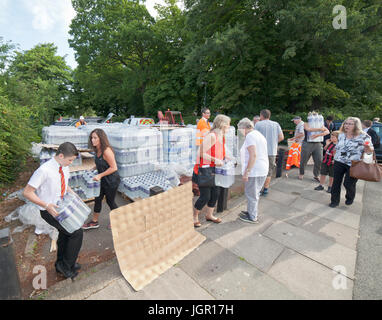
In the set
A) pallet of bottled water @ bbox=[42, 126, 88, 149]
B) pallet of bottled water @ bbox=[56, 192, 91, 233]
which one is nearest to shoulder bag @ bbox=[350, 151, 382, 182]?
pallet of bottled water @ bbox=[56, 192, 91, 233]

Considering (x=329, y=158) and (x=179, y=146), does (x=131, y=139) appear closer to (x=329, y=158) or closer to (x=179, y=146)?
(x=179, y=146)

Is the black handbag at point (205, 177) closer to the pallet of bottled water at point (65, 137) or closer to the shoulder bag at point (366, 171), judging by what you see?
the shoulder bag at point (366, 171)

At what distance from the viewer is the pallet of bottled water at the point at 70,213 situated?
7.45 ft

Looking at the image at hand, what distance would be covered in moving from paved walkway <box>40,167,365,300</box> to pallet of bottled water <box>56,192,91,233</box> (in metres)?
0.78

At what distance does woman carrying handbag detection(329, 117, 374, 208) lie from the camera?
4172mm

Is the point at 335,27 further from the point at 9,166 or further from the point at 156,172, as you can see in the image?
the point at 9,166

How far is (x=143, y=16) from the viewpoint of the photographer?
2402 centimetres

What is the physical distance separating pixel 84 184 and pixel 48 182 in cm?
266

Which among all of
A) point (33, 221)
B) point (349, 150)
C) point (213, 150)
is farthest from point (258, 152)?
point (33, 221)

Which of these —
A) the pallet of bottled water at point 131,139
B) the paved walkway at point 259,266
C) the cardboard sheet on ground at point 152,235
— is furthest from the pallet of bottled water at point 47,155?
the cardboard sheet on ground at point 152,235

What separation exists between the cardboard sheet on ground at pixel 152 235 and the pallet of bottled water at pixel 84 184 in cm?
238

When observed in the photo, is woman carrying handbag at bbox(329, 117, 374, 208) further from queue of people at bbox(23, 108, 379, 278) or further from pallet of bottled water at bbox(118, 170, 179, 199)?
pallet of bottled water at bbox(118, 170, 179, 199)
